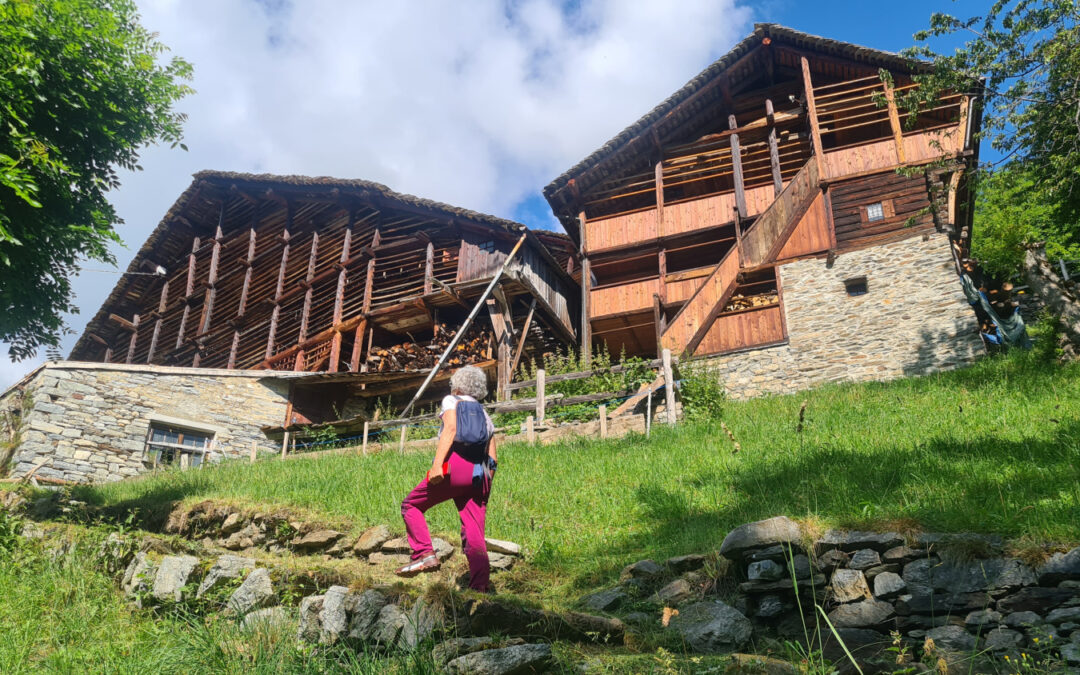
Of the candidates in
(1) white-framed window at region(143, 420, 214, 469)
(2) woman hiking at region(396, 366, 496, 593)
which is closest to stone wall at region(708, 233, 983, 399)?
(2) woman hiking at region(396, 366, 496, 593)

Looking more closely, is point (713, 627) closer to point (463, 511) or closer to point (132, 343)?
point (463, 511)

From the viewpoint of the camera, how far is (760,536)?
5250mm

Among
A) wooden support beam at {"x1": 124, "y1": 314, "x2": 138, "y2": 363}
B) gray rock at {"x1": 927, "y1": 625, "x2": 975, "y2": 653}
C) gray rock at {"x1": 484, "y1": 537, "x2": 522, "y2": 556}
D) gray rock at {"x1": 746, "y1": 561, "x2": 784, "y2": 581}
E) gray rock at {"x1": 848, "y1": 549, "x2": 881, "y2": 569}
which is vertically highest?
wooden support beam at {"x1": 124, "y1": 314, "x2": 138, "y2": 363}

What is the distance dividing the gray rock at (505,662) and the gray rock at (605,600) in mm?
1460

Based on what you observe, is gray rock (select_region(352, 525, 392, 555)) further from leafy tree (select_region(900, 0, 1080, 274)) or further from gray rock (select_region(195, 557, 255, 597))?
leafy tree (select_region(900, 0, 1080, 274))

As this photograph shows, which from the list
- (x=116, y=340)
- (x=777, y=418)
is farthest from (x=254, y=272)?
(x=777, y=418)

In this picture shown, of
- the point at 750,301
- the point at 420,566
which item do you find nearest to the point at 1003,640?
the point at 420,566

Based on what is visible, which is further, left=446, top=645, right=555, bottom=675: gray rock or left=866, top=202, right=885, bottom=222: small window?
left=866, top=202, right=885, bottom=222: small window

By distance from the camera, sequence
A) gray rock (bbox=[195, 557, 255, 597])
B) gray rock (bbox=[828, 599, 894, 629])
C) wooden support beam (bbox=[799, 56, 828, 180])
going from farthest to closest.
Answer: wooden support beam (bbox=[799, 56, 828, 180])
gray rock (bbox=[195, 557, 255, 597])
gray rock (bbox=[828, 599, 894, 629])

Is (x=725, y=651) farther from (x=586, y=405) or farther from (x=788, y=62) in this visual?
(x=788, y=62)

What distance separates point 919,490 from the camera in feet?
20.7

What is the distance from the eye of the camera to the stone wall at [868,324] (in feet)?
48.3

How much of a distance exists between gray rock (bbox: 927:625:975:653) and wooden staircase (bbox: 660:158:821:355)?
12.1m

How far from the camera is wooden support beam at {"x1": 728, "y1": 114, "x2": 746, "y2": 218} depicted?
20.0 m
